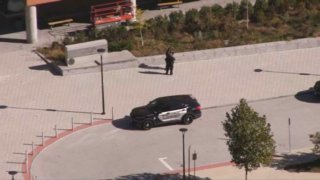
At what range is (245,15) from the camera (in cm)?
5256

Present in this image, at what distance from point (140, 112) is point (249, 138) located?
25.2 ft

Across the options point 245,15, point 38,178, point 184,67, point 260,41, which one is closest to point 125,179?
point 38,178

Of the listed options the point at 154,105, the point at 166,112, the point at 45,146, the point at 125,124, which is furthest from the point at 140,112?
the point at 45,146

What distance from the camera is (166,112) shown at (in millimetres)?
40188

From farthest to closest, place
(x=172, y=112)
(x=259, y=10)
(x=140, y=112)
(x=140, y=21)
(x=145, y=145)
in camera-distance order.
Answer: (x=259, y=10) < (x=140, y=21) < (x=172, y=112) < (x=140, y=112) < (x=145, y=145)

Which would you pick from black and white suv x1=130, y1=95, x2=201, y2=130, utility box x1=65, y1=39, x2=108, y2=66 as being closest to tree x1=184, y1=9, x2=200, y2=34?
utility box x1=65, y1=39, x2=108, y2=66

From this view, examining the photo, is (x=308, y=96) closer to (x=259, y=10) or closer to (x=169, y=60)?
(x=169, y=60)

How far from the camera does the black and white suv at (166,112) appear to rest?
4003 centimetres

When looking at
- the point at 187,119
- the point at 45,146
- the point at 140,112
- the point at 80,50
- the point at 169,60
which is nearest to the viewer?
the point at 45,146

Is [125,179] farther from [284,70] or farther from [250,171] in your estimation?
[284,70]

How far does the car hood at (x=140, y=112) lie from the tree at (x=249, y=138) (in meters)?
6.66

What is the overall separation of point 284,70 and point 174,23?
7.39m

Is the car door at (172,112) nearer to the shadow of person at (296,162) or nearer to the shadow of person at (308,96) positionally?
the shadow of person at (296,162)

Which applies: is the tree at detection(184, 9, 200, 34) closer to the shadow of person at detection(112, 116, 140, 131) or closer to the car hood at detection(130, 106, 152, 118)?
the shadow of person at detection(112, 116, 140, 131)
